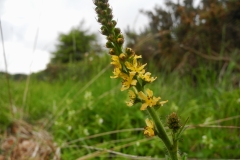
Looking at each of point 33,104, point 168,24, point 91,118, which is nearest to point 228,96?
point 91,118

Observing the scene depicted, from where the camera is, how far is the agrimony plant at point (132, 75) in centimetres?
115

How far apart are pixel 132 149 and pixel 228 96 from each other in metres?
1.48

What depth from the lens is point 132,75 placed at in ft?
3.71

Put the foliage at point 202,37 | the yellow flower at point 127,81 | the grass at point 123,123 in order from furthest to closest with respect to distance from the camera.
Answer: the foliage at point 202,37
the grass at point 123,123
the yellow flower at point 127,81

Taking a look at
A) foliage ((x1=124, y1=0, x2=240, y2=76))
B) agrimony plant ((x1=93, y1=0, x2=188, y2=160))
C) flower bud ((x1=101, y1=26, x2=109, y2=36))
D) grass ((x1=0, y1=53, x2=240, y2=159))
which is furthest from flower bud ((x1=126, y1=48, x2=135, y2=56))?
foliage ((x1=124, y1=0, x2=240, y2=76))

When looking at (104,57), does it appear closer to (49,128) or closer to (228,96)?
(49,128)

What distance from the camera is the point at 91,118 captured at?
3764 mm

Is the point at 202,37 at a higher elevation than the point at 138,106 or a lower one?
higher

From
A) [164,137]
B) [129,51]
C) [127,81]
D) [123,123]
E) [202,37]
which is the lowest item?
[164,137]

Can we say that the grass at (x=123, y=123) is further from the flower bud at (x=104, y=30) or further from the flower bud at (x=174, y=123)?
the flower bud at (x=104, y=30)

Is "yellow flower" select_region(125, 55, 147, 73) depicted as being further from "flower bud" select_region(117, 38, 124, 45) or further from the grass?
the grass

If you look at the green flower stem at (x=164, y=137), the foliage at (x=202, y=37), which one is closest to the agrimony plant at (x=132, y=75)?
the green flower stem at (x=164, y=137)

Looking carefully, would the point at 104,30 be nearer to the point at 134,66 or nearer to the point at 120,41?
the point at 120,41

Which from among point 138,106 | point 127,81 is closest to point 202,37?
point 138,106
